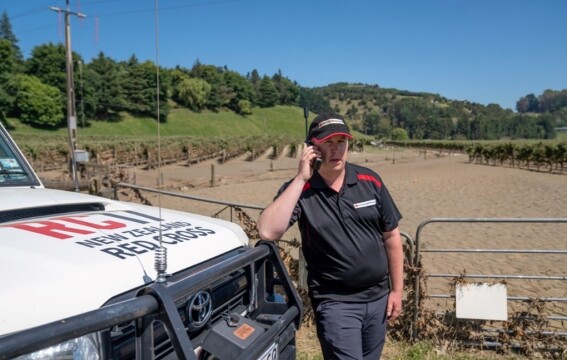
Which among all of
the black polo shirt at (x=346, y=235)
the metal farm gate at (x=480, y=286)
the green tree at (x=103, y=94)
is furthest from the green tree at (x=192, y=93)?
the black polo shirt at (x=346, y=235)

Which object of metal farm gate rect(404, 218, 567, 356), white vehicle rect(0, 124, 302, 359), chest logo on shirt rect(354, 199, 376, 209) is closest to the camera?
white vehicle rect(0, 124, 302, 359)

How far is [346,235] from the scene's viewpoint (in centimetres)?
257

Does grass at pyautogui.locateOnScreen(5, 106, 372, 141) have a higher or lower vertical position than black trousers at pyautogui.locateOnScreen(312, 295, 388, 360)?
higher

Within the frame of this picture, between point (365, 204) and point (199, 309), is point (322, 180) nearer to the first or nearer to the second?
point (365, 204)

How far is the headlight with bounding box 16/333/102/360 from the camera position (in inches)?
57.4

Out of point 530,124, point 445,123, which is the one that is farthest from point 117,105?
point 530,124

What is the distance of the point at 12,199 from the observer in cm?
253

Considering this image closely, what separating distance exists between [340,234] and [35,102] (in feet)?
252

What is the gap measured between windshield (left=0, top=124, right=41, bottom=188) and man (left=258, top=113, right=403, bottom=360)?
1960mm

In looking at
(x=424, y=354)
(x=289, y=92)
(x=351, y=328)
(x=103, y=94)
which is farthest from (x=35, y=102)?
(x=351, y=328)

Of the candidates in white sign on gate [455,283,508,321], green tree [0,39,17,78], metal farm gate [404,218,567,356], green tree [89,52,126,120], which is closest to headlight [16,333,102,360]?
metal farm gate [404,218,567,356]

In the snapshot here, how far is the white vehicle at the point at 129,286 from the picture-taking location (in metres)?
1.43

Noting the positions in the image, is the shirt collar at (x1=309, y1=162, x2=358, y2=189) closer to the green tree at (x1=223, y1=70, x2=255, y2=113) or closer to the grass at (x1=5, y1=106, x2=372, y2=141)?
the grass at (x1=5, y1=106, x2=372, y2=141)

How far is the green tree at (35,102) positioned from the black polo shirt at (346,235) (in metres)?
75.6
